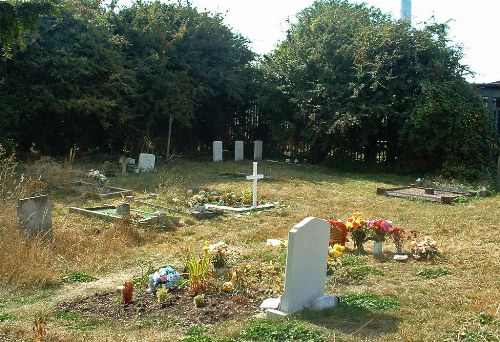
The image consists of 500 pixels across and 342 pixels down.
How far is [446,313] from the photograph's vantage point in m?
5.73

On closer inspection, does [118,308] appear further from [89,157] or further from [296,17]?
[296,17]

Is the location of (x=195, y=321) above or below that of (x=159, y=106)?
below

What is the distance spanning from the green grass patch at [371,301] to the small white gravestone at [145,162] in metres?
12.6

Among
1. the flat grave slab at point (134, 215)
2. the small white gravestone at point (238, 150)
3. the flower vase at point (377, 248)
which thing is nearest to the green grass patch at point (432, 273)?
the flower vase at point (377, 248)

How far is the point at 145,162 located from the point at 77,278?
11107 millimetres

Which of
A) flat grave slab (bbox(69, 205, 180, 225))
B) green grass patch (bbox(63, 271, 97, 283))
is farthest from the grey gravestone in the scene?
flat grave slab (bbox(69, 205, 180, 225))

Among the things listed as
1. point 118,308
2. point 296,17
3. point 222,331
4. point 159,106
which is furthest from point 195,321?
point 296,17

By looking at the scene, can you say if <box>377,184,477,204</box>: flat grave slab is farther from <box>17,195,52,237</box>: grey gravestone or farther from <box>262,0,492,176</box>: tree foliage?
<box>17,195,52,237</box>: grey gravestone

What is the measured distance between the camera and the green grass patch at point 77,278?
23.9 feet

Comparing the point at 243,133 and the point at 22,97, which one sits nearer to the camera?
the point at 22,97

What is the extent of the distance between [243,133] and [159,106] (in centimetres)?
464

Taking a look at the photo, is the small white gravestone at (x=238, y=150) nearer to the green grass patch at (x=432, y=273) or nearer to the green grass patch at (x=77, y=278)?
the green grass patch at (x=77, y=278)

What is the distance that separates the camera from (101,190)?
14.0m

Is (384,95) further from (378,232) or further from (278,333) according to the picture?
(278,333)
